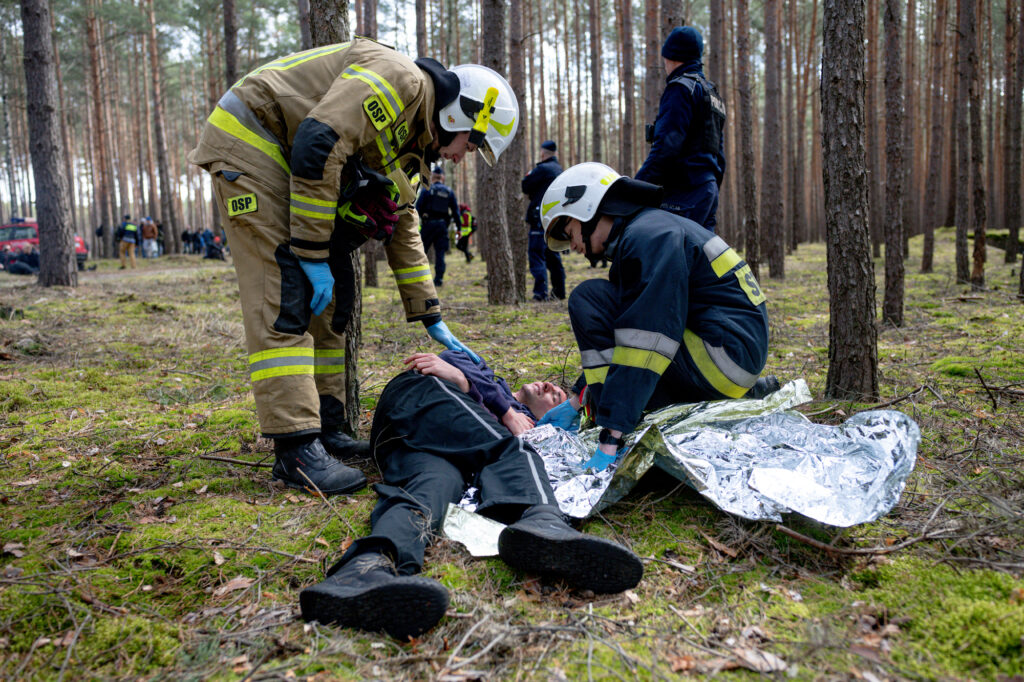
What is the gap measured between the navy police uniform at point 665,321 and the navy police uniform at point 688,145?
173 cm

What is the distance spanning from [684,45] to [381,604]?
447 centimetres

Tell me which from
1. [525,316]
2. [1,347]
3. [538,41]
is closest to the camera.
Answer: [1,347]

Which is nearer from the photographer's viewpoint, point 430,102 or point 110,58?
point 430,102

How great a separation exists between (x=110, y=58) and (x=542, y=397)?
33397 mm

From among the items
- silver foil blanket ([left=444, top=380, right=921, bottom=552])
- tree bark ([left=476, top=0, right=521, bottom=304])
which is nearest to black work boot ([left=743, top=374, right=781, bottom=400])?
silver foil blanket ([left=444, top=380, right=921, bottom=552])

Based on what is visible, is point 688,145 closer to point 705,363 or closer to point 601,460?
point 705,363

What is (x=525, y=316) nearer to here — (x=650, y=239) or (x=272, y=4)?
(x=650, y=239)

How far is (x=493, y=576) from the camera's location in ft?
7.31

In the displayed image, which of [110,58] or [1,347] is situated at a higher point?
[110,58]

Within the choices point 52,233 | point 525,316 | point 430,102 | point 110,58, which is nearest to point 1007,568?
point 430,102

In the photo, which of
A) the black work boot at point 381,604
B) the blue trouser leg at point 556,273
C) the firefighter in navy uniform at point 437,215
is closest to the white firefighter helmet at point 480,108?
the black work boot at point 381,604

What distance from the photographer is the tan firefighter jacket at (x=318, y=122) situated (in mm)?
2740

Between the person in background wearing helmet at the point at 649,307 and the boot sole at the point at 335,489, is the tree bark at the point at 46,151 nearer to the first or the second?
the boot sole at the point at 335,489

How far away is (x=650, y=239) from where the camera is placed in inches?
113
